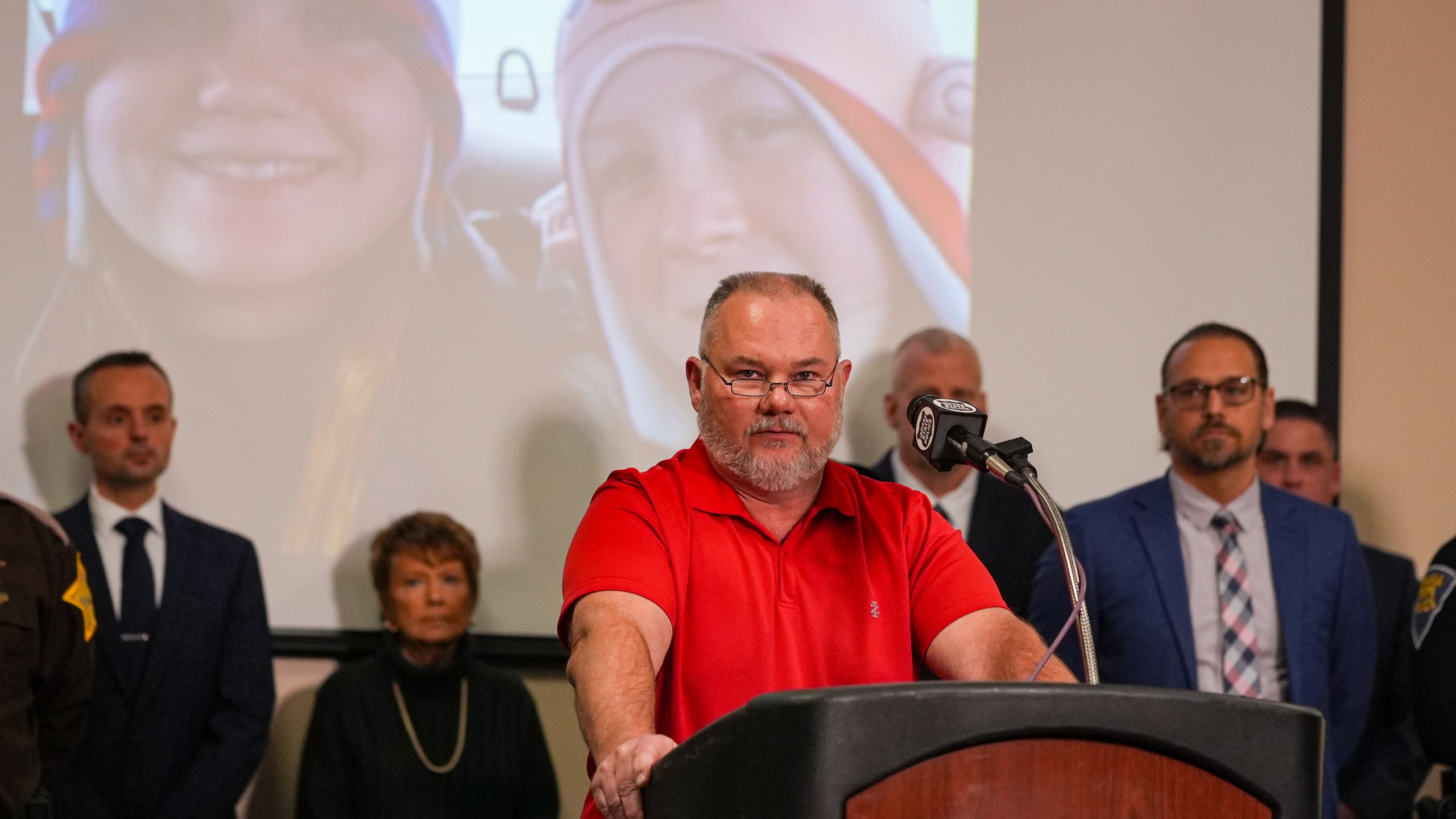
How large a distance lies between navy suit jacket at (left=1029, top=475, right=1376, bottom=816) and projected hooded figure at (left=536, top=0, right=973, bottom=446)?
0.85 meters

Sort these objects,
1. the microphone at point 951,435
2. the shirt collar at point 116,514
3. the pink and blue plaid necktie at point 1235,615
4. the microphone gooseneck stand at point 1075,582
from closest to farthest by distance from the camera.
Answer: the microphone gooseneck stand at point 1075,582 → the microphone at point 951,435 → the pink and blue plaid necktie at point 1235,615 → the shirt collar at point 116,514

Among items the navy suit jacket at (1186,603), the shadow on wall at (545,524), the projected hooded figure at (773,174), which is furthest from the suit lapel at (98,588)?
the navy suit jacket at (1186,603)

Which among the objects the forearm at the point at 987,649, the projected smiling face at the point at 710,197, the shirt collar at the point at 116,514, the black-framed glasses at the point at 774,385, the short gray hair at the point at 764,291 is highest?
the projected smiling face at the point at 710,197

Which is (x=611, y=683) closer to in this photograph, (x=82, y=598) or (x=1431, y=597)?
(x=82, y=598)

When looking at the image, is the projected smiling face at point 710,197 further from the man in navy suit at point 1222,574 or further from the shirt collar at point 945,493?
the man in navy suit at point 1222,574

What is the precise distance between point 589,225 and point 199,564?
4.26 feet

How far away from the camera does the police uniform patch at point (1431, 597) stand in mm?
2785

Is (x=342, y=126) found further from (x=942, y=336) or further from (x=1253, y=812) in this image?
(x=1253, y=812)

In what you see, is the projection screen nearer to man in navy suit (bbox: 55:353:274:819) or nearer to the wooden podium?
man in navy suit (bbox: 55:353:274:819)

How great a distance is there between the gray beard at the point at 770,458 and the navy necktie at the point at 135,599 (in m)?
2.04

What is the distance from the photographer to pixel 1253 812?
121cm

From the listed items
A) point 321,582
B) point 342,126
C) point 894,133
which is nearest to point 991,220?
point 894,133

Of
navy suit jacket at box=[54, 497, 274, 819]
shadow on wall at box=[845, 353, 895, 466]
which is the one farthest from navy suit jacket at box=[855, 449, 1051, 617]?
navy suit jacket at box=[54, 497, 274, 819]

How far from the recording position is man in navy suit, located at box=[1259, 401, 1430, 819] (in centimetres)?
317
